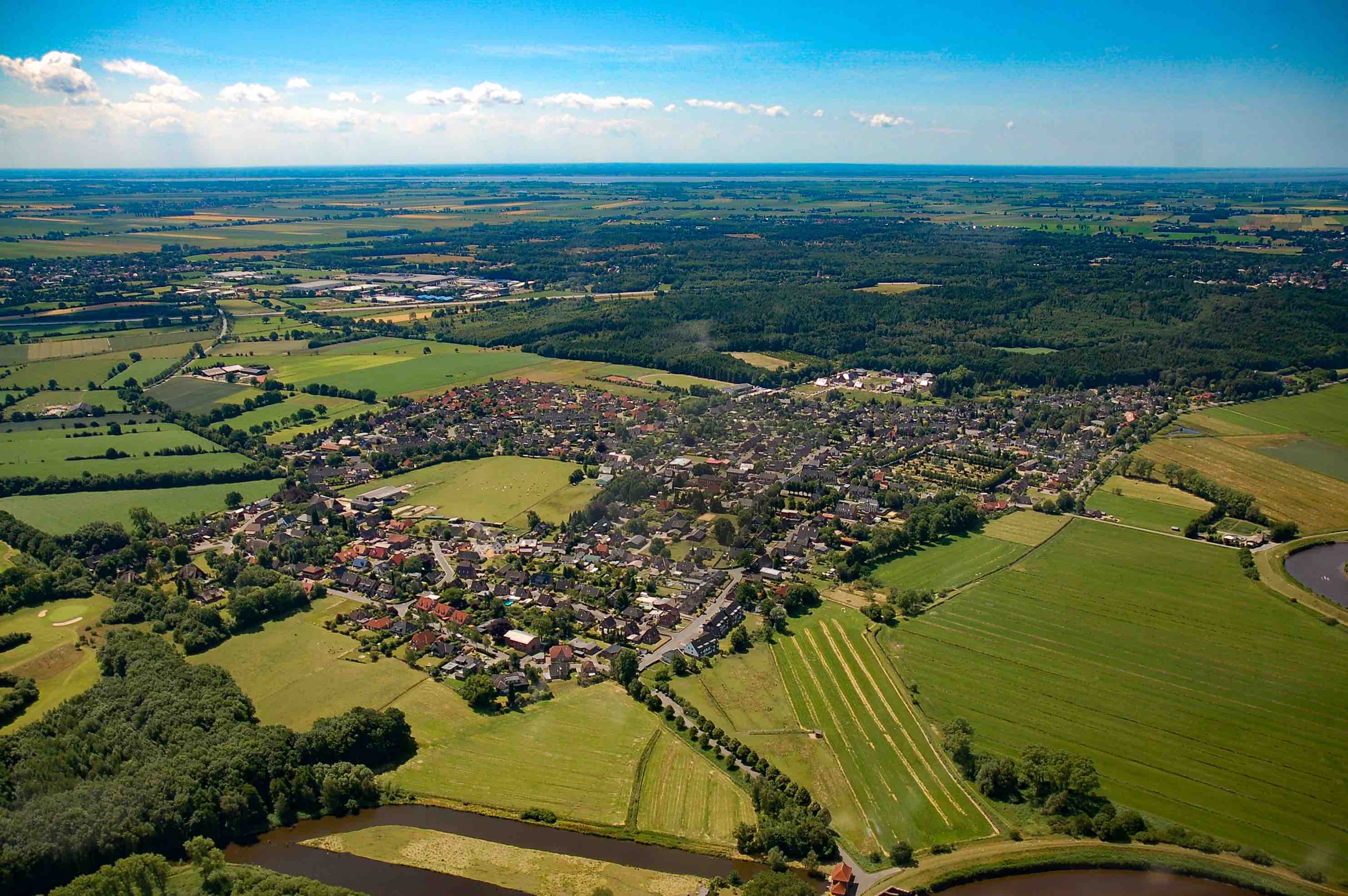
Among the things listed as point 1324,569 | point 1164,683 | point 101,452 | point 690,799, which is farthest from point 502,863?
A: point 101,452

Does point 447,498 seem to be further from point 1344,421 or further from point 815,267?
point 815,267

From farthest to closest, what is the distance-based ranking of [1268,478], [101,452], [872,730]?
[101,452]
[1268,478]
[872,730]

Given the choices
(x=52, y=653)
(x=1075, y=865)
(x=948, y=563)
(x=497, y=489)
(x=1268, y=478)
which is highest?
(x=1268, y=478)

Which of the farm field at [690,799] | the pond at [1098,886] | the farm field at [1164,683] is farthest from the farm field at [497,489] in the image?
the pond at [1098,886]

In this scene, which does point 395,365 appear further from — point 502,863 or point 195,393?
point 502,863

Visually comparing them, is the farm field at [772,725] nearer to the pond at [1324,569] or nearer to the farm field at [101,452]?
the pond at [1324,569]

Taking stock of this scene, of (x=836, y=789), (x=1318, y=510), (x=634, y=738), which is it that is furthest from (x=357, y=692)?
(x=1318, y=510)

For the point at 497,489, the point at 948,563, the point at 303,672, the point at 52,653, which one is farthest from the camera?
the point at 497,489
